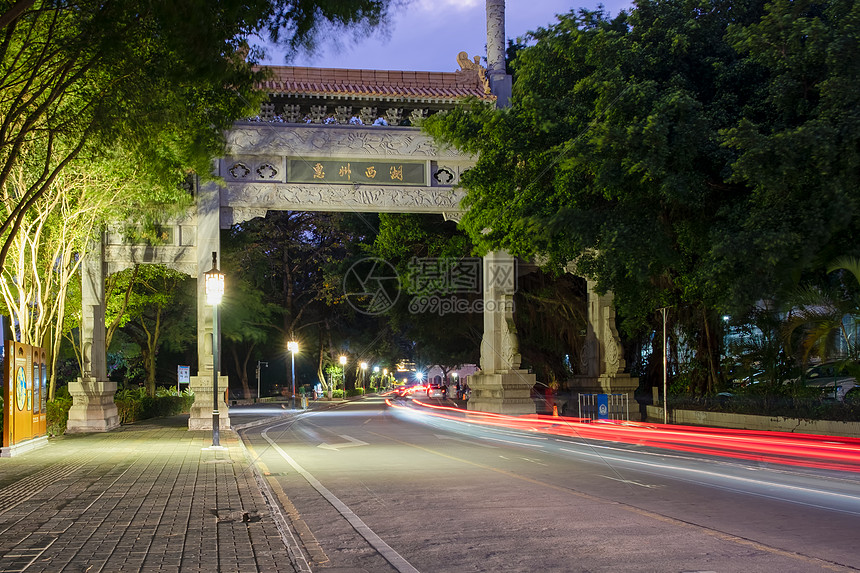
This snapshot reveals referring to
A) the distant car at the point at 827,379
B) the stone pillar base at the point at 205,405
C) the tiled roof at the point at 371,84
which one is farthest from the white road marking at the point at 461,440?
the distant car at the point at 827,379

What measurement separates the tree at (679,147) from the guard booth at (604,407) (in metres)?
4.15

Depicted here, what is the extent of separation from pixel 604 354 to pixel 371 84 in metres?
13.8

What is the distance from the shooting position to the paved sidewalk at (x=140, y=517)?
7426mm

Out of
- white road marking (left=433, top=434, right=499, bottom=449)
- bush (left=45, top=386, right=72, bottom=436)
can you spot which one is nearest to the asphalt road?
white road marking (left=433, top=434, right=499, bottom=449)

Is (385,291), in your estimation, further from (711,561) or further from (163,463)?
(711,561)

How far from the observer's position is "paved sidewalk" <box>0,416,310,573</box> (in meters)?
7.43

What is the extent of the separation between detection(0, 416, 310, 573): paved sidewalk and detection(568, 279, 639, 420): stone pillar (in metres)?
18.2

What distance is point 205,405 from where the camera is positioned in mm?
28125

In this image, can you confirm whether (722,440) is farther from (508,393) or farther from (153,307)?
(153,307)

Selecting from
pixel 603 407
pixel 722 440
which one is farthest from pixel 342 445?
pixel 722 440

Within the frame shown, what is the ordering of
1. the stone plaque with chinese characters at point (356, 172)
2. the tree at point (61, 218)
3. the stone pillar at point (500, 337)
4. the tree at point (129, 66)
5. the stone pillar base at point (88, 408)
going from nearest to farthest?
1. the tree at point (129, 66)
2. the tree at point (61, 218)
3. the stone pillar base at point (88, 408)
4. the stone plaque with chinese characters at point (356, 172)
5. the stone pillar at point (500, 337)

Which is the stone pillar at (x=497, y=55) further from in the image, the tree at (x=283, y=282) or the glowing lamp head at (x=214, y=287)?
the tree at (x=283, y=282)

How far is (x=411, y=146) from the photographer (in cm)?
3028

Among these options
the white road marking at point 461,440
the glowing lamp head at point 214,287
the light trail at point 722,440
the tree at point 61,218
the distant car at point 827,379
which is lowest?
the white road marking at point 461,440
